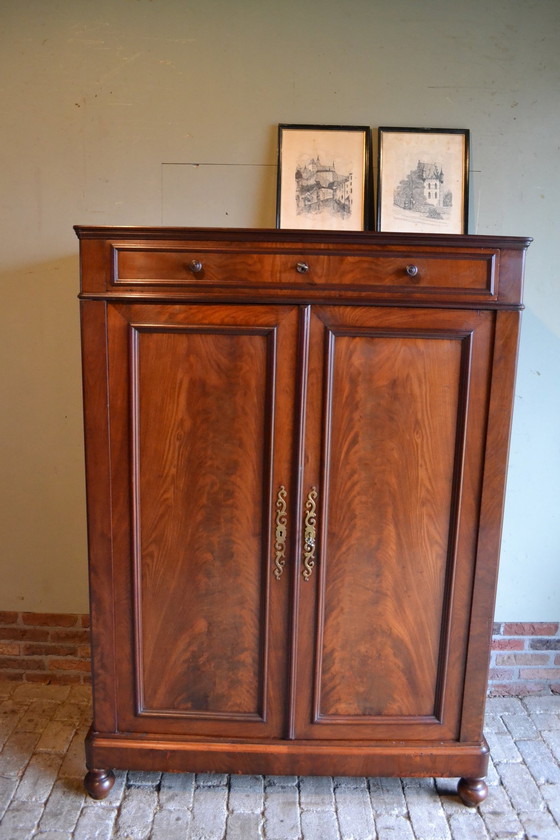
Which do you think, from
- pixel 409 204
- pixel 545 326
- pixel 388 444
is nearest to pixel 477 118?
pixel 409 204

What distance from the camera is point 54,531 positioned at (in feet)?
7.14

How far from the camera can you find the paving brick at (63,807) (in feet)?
5.39

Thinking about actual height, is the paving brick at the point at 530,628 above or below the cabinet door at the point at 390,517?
below

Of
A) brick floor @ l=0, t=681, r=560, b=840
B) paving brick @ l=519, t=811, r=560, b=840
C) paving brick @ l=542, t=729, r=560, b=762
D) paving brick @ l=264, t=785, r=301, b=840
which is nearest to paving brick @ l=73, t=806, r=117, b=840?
brick floor @ l=0, t=681, r=560, b=840

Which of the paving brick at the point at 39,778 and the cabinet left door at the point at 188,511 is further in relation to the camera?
the paving brick at the point at 39,778

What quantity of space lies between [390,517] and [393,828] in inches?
36.3

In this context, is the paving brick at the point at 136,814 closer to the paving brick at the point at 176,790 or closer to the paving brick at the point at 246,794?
the paving brick at the point at 176,790

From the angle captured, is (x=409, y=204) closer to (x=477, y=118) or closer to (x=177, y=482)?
(x=477, y=118)

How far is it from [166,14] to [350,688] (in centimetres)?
224

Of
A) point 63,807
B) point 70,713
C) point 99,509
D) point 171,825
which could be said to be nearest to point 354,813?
point 171,825

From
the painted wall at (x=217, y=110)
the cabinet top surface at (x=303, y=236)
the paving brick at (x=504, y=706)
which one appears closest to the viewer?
the cabinet top surface at (x=303, y=236)

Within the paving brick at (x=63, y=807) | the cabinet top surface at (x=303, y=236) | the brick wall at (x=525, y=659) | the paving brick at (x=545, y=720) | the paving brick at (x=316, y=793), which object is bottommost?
the paving brick at (x=63, y=807)

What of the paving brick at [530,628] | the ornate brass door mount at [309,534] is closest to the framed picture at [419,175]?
the ornate brass door mount at [309,534]

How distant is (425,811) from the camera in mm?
A: 1715
